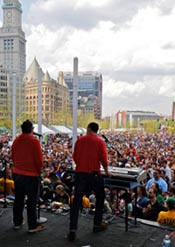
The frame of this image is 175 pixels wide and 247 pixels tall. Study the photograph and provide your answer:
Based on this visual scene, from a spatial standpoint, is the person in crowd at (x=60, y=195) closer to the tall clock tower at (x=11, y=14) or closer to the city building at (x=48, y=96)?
the city building at (x=48, y=96)

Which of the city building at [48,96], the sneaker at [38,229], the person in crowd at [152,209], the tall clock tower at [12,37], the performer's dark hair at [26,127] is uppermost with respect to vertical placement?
the tall clock tower at [12,37]

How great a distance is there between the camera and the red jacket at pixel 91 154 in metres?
3.44

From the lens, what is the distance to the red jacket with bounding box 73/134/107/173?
344cm

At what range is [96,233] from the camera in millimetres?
3523

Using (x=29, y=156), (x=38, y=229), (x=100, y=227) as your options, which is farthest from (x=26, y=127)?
(x=100, y=227)

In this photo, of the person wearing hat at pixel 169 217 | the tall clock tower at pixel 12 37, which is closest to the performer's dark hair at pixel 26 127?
the person wearing hat at pixel 169 217

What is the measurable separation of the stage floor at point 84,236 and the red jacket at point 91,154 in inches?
28.9

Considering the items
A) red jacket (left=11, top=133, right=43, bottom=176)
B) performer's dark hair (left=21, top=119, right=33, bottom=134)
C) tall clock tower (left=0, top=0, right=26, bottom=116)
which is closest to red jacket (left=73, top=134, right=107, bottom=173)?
red jacket (left=11, top=133, right=43, bottom=176)

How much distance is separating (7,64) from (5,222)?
14704 centimetres

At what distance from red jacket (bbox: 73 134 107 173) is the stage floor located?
0.73 meters

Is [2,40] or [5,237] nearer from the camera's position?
[5,237]

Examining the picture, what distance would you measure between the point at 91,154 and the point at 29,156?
70 centimetres

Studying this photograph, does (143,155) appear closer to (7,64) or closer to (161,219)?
(161,219)

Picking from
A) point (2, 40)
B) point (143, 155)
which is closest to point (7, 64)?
point (2, 40)
